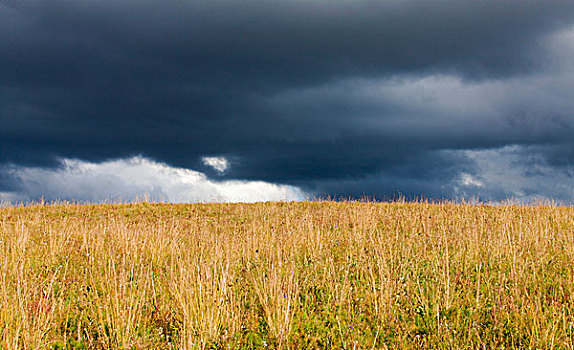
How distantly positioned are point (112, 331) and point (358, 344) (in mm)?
3311

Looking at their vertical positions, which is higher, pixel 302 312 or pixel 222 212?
pixel 222 212

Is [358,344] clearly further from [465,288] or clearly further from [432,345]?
[465,288]

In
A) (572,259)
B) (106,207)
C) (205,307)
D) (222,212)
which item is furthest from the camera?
(106,207)

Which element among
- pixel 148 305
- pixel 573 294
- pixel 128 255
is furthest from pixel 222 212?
pixel 573 294

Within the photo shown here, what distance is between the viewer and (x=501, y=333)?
5.46m

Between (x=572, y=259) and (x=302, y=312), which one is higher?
(x=572, y=259)

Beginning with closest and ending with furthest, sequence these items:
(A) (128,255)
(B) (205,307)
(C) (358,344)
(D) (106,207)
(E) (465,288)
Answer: (C) (358,344) → (B) (205,307) → (E) (465,288) → (A) (128,255) → (D) (106,207)

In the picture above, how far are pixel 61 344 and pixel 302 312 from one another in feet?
10.9

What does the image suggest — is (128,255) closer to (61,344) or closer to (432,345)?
(61,344)

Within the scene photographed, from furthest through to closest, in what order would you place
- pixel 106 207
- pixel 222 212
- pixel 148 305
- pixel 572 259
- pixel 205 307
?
pixel 106 207 < pixel 222 212 < pixel 572 259 < pixel 148 305 < pixel 205 307

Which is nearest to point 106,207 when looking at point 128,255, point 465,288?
point 128,255

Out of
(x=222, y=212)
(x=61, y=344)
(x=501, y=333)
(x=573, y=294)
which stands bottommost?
(x=61, y=344)

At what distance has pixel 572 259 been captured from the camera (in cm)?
909

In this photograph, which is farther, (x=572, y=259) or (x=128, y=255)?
(x=128, y=255)
